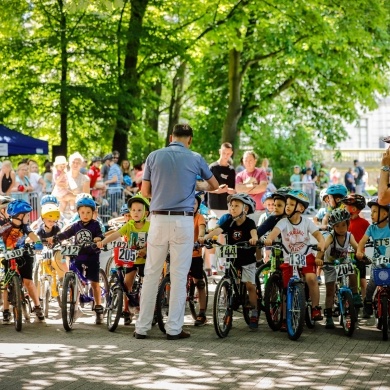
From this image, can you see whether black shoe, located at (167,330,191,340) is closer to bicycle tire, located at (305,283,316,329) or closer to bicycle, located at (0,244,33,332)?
bicycle tire, located at (305,283,316,329)

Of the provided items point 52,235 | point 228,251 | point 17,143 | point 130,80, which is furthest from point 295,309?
point 130,80

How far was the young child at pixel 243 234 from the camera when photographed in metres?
12.2

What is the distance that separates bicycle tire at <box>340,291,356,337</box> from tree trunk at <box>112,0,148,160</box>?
1681cm

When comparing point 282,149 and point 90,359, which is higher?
point 282,149

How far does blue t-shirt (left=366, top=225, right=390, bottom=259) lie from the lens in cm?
1169

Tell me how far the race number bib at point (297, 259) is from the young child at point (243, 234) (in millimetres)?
604

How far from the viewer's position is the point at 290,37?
36.5m

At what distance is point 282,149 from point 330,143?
15.0ft

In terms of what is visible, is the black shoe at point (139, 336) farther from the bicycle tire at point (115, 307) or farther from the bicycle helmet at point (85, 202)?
the bicycle helmet at point (85, 202)

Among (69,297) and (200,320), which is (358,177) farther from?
(69,297)

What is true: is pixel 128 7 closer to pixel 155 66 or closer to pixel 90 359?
pixel 155 66

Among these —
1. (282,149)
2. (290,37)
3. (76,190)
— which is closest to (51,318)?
(76,190)

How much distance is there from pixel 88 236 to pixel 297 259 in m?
2.39

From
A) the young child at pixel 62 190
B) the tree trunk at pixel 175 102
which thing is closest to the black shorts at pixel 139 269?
the young child at pixel 62 190
